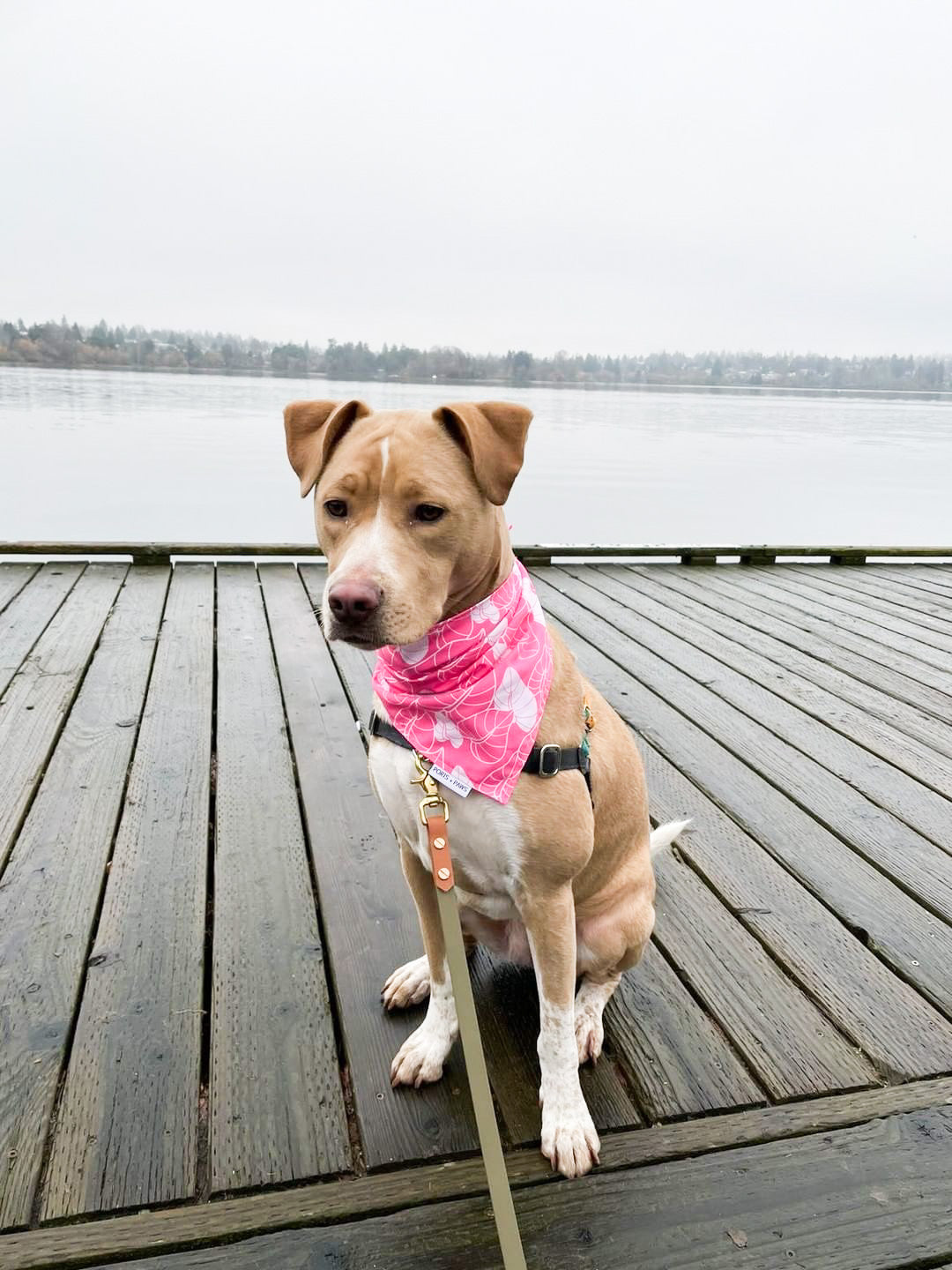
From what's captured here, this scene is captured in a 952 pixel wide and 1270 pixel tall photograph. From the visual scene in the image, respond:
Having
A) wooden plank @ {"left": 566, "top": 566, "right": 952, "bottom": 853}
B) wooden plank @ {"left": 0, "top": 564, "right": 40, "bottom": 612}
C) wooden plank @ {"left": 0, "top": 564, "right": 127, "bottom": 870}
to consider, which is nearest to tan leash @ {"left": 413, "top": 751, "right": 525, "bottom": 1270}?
wooden plank @ {"left": 0, "top": 564, "right": 127, "bottom": 870}

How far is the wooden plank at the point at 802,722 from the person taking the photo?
3115 mm

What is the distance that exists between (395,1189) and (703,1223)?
0.60 meters

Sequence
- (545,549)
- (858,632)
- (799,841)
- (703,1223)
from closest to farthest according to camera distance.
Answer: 1. (703,1223)
2. (799,841)
3. (858,632)
4. (545,549)

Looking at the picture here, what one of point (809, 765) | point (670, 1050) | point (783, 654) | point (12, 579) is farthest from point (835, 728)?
point (12, 579)

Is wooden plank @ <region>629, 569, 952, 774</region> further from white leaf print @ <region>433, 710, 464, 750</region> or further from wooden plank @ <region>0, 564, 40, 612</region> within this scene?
wooden plank @ <region>0, 564, 40, 612</region>

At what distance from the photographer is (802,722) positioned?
3.83m

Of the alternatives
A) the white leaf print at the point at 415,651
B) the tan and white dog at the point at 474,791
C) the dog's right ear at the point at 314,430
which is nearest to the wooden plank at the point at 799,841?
the tan and white dog at the point at 474,791

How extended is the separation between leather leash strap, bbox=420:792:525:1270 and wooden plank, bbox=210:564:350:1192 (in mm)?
474

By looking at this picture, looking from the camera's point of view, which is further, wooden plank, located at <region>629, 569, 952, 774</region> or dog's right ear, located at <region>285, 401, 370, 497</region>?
wooden plank, located at <region>629, 569, 952, 774</region>

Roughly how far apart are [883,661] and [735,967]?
3.18 metres

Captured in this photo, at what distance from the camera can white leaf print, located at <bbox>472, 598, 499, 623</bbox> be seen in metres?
1.67

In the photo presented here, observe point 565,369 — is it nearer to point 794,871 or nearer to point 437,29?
point 794,871

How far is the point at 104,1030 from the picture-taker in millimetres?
1881

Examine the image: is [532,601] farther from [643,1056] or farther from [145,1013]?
[145,1013]
